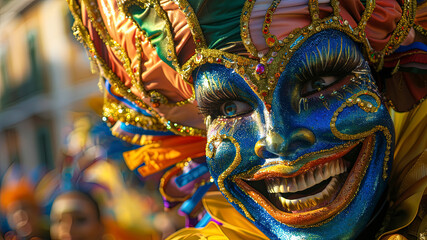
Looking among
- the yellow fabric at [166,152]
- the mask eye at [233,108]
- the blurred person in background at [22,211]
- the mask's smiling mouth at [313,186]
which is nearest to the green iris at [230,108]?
the mask eye at [233,108]

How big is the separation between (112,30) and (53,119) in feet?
29.9

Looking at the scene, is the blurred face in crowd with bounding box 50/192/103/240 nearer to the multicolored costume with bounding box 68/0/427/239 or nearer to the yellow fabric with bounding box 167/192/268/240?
the yellow fabric with bounding box 167/192/268/240

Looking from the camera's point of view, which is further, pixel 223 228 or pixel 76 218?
pixel 76 218

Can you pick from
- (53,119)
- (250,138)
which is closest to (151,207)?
(250,138)

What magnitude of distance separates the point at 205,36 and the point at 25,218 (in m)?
2.45

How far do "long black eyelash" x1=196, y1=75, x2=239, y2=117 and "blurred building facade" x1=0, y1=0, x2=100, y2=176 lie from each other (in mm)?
7766

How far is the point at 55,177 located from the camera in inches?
140

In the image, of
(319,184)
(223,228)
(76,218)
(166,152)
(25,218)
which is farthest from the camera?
(25,218)

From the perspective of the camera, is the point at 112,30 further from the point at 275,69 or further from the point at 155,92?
the point at 275,69

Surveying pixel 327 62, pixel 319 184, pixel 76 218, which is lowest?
pixel 76 218

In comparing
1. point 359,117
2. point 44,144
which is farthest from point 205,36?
point 44,144

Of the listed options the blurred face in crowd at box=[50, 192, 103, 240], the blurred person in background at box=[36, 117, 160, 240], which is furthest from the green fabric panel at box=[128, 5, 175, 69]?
the blurred face in crowd at box=[50, 192, 103, 240]

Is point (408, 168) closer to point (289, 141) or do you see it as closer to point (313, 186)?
point (313, 186)

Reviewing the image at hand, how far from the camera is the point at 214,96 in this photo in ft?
5.24
